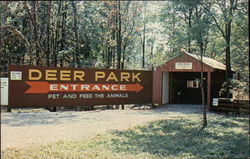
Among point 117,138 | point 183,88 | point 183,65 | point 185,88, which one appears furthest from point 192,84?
point 117,138

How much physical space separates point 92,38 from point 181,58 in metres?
9.78

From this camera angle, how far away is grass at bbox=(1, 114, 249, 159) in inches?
231

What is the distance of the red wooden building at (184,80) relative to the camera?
15.0 metres

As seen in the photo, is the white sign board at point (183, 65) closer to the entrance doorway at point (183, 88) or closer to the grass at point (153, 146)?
the entrance doorway at point (183, 88)

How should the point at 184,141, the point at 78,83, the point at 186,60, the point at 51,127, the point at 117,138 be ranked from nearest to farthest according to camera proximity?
the point at 78,83 → the point at 184,141 → the point at 117,138 → the point at 51,127 → the point at 186,60

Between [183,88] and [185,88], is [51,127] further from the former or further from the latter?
[185,88]

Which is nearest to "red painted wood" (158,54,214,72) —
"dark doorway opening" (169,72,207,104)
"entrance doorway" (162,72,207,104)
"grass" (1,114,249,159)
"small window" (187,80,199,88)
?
"entrance doorway" (162,72,207,104)

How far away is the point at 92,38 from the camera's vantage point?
895 inches

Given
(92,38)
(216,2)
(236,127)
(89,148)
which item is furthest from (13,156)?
(92,38)

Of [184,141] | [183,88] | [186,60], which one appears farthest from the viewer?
[183,88]

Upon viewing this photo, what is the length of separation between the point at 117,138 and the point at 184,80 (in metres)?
11.6

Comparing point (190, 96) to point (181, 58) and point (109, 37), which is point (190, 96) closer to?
point (181, 58)

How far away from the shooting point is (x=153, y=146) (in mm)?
6941

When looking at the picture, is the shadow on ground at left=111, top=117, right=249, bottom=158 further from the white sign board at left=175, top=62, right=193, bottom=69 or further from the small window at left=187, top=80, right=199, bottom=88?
the small window at left=187, top=80, right=199, bottom=88
